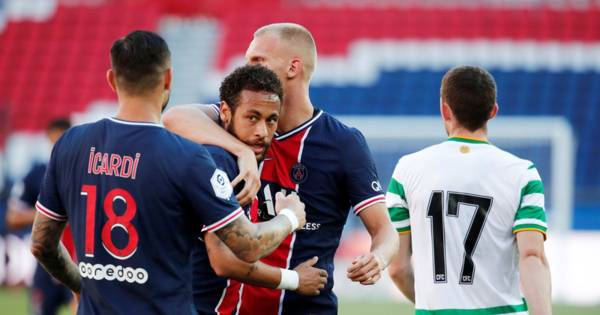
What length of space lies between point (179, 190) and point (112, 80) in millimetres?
552

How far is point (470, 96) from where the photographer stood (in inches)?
182

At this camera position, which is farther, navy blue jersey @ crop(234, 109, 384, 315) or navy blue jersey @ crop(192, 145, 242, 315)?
navy blue jersey @ crop(234, 109, 384, 315)

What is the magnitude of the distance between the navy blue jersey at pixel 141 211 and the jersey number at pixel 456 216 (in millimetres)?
1300

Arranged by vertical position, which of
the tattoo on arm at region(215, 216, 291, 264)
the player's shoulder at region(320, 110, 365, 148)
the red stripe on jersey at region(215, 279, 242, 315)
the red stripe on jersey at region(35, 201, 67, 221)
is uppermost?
the player's shoulder at region(320, 110, 365, 148)

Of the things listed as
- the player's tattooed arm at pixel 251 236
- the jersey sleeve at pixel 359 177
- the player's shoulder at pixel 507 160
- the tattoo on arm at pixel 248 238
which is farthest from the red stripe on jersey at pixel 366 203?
the tattoo on arm at pixel 248 238

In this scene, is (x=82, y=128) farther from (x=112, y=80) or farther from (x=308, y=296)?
(x=308, y=296)

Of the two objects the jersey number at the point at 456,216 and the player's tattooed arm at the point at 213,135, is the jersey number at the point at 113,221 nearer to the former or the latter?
the player's tattooed arm at the point at 213,135

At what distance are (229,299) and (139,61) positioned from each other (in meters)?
1.31

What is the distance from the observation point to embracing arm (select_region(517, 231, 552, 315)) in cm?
430

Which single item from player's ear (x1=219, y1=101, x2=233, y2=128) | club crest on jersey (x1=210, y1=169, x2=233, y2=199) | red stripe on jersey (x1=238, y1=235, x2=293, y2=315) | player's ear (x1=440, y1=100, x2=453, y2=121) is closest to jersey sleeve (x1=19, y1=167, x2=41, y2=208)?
red stripe on jersey (x1=238, y1=235, x2=293, y2=315)

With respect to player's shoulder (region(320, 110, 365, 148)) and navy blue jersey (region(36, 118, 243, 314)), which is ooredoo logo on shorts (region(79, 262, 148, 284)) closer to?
navy blue jersey (region(36, 118, 243, 314))

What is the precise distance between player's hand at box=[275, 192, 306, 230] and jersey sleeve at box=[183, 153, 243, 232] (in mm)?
473

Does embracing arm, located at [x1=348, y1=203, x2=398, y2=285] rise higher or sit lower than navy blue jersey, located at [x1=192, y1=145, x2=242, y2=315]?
higher

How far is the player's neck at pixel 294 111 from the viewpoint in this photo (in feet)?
15.3
